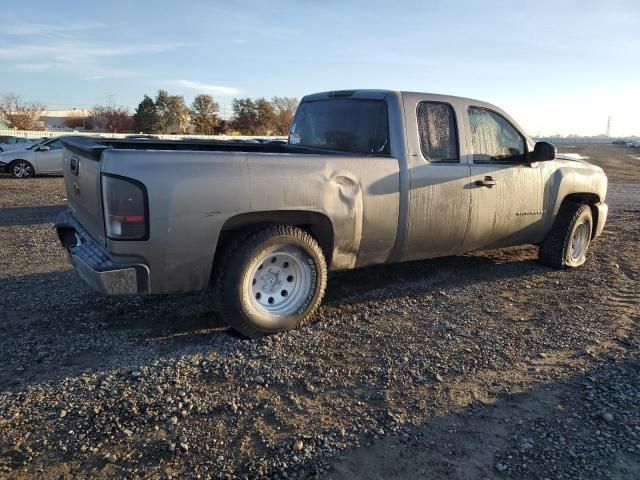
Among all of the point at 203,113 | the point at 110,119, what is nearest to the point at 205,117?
the point at 203,113

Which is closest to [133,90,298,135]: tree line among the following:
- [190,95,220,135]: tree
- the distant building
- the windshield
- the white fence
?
[190,95,220,135]: tree

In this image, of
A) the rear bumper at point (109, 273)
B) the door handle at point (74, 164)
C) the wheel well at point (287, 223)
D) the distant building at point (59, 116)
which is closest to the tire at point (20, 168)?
the door handle at point (74, 164)

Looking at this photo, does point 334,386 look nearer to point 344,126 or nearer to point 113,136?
point 344,126

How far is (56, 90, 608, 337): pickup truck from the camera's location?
3500mm

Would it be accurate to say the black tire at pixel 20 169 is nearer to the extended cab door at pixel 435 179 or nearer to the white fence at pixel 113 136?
the white fence at pixel 113 136

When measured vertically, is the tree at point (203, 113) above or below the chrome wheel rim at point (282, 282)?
above

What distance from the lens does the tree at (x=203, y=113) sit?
6875 cm

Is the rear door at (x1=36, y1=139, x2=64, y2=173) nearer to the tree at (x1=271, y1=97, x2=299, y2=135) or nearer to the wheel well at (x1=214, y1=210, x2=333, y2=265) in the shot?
the wheel well at (x1=214, y1=210, x2=333, y2=265)

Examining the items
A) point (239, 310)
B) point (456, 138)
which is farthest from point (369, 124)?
point (239, 310)

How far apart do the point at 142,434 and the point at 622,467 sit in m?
2.56

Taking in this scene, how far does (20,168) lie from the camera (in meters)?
17.6

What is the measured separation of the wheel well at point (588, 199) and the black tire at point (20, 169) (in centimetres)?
1732

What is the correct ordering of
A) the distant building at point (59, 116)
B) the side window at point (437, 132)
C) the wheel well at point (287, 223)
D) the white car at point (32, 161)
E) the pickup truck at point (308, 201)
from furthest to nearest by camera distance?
the distant building at point (59, 116)
the white car at point (32, 161)
the side window at point (437, 132)
the wheel well at point (287, 223)
the pickup truck at point (308, 201)

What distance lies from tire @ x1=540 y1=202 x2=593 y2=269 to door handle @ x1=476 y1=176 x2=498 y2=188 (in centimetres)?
148
